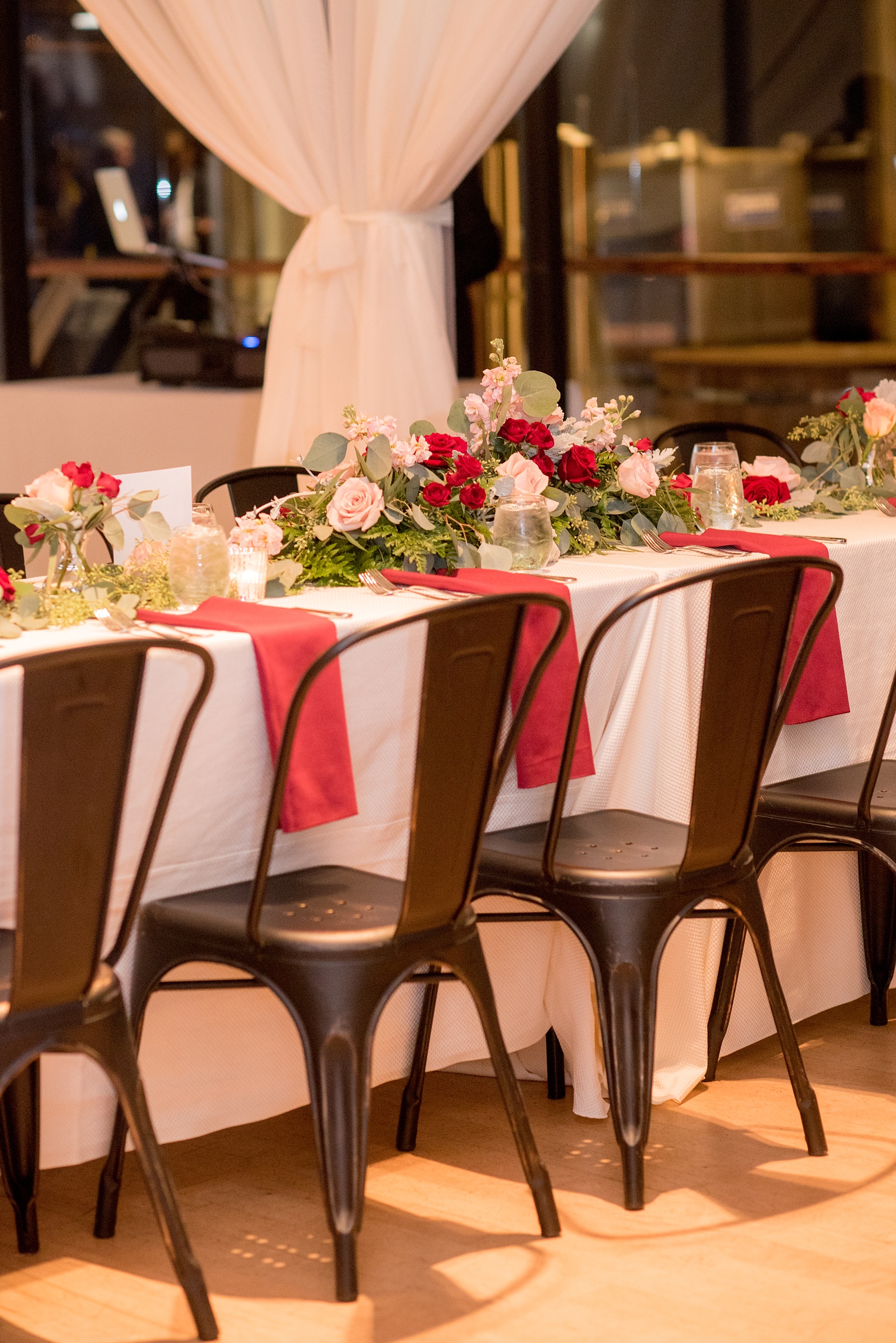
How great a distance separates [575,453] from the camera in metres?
3.02

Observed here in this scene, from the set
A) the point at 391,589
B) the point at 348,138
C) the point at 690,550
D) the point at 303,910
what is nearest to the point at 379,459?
the point at 391,589

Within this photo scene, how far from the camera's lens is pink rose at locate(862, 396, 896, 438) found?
11.7ft

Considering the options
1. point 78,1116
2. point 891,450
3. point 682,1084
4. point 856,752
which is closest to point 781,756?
point 856,752

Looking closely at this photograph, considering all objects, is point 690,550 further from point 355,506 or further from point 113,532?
point 113,532

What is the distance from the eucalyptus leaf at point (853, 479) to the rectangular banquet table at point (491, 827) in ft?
0.98

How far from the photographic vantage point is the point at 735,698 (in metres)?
2.43

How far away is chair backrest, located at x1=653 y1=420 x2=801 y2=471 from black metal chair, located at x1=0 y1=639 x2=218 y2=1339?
199 cm

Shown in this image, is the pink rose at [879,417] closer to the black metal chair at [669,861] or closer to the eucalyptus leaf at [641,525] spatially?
the eucalyptus leaf at [641,525]

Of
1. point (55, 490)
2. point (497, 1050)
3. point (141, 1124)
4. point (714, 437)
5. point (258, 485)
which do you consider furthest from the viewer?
point (714, 437)

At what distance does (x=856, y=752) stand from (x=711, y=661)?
887 millimetres

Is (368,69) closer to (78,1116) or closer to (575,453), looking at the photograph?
(575,453)

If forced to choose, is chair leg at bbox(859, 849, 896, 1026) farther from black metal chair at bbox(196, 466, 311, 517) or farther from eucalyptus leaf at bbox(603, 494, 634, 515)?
black metal chair at bbox(196, 466, 311, 517)

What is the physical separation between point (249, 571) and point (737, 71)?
3.14 meters

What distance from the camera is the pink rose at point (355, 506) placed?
275 cm
